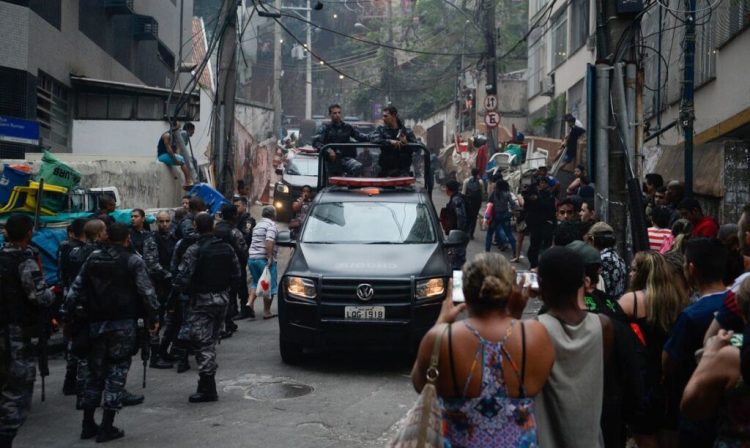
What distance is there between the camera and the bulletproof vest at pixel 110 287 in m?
7.76

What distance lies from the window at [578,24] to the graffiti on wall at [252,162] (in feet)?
38.9

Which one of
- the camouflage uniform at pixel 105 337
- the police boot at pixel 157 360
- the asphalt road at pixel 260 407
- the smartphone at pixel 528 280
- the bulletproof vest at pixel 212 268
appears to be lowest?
the asphalt road at pixel 260 407

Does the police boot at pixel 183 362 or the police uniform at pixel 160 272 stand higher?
the police uniform at pixel 160 272

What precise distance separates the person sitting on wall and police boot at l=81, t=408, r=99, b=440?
39.4ft

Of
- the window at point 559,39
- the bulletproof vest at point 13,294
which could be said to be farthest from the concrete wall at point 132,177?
the window at point 559,39

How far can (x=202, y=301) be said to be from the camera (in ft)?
30.4

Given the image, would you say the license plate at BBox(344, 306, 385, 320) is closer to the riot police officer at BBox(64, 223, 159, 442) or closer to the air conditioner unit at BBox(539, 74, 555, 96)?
the riot police officer at BBox(64, 223, 159, 442)

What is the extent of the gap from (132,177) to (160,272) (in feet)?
27.0

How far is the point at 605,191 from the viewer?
407 inches

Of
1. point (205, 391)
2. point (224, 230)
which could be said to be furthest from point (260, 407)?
point (224, 230)

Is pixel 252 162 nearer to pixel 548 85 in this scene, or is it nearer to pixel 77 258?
pixel 548 85

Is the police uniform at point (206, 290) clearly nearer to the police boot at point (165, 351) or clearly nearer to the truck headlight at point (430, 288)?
the police boot at point (165, 351)

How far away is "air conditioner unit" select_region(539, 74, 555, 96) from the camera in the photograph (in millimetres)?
35844

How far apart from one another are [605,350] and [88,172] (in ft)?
44.5
